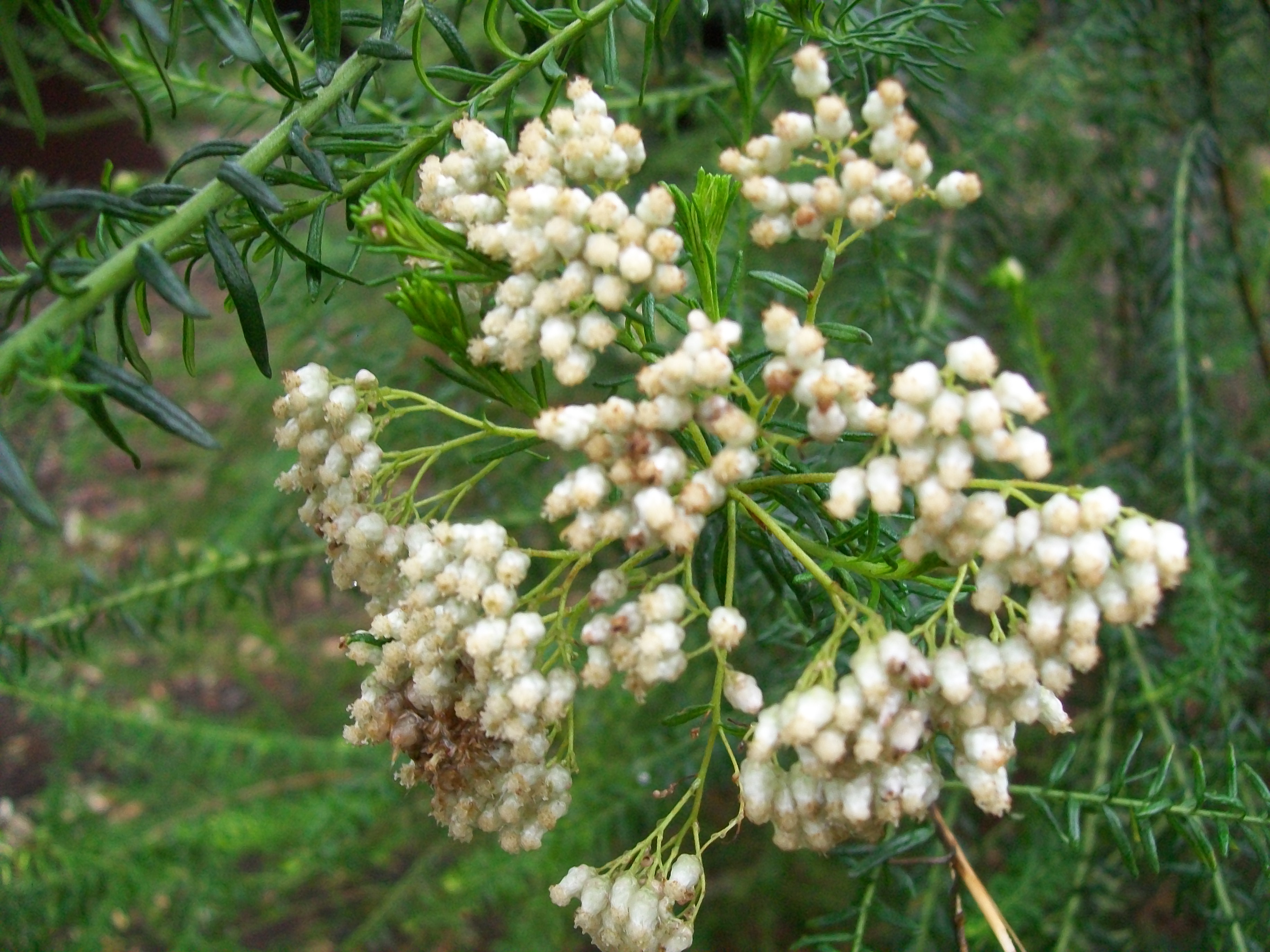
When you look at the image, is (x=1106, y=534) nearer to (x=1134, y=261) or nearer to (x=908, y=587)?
(x=908, y=587)

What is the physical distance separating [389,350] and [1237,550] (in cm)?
193

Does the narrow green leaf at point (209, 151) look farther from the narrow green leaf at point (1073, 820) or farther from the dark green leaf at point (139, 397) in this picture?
the narrow green leaf at point (1073, 820)

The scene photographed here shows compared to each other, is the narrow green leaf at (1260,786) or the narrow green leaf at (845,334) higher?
the narrow green leaf at (845,334)

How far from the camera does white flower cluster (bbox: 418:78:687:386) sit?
2.77 feet

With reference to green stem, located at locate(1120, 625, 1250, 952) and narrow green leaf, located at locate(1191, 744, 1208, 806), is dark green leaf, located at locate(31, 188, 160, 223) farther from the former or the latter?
narrow green leaf, located at locate(1191, 744, 1208, 806)

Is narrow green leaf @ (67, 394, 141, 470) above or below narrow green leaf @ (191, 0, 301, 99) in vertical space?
below

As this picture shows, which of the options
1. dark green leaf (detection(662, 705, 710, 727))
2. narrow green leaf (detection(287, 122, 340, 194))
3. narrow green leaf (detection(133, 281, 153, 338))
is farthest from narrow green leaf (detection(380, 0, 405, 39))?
dark green leaf (detection(662, 705, 710, 727))

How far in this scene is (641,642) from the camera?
2.82 feet

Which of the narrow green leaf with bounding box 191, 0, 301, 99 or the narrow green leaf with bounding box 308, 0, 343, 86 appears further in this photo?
the narrow green leaf with bounding box 308, 0, 343, 86

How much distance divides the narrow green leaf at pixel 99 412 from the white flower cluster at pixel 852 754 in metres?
0.60

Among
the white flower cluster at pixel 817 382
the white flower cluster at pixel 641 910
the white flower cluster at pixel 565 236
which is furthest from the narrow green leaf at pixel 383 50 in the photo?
the white flower cluster at pixel 641 910

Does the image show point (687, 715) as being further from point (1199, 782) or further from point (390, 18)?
point (390, 18)

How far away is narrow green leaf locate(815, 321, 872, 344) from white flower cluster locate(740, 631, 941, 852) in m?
0.32

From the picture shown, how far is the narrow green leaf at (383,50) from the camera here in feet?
3.27
